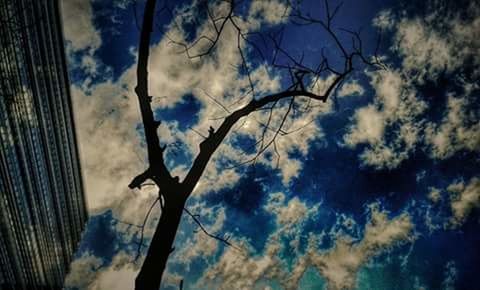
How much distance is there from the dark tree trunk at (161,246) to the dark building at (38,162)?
93.8 ft

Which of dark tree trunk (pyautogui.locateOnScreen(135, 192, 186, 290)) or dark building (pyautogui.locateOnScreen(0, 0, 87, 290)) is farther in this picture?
dark building (pyautogui.locateOnScreen(0, 0, 87, 290))

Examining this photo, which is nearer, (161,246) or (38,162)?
(161,246)

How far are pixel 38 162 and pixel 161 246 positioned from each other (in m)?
45.7

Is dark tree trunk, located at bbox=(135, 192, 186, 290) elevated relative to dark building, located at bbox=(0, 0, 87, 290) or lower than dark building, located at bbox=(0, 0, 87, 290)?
lower

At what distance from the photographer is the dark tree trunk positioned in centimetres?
348

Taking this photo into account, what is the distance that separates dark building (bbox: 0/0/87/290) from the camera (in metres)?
32.0

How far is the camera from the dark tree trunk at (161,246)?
11.4ft

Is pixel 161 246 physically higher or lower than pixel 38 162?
lower

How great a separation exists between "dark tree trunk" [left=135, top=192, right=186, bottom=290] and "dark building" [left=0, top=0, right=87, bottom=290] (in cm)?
2858

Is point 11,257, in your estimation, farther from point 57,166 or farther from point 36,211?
point 57,166

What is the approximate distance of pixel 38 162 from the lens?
4112 centimetres

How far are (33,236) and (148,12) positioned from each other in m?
49.9

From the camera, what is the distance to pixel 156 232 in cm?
374

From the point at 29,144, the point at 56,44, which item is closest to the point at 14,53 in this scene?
the point at 56,44
